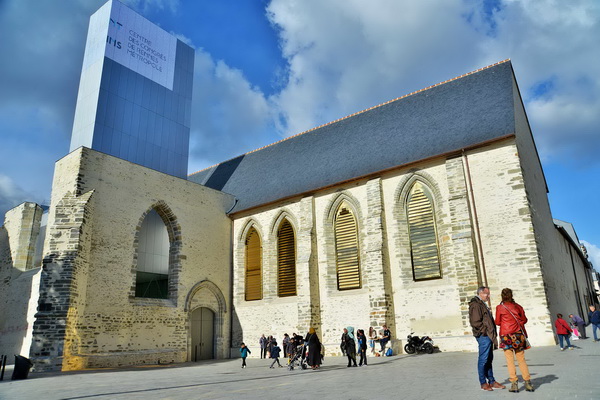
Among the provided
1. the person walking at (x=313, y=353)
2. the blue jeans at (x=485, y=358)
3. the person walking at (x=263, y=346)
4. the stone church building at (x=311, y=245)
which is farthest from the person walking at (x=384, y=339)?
the blue jeans at (x=485, y=358)

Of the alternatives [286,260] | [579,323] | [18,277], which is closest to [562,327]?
[579,323]

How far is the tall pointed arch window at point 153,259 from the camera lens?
1711cm

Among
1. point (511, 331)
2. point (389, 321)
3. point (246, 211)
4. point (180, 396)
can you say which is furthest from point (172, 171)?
point (511, 331)

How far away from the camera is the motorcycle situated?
1327 centimetres

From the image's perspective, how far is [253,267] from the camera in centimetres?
1933

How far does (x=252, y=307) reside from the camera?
60.8 feet

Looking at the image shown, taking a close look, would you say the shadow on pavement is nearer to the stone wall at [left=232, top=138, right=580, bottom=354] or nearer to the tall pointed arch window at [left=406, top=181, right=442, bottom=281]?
the stone wall at [left=232, top=138, right=580, bottom=354]

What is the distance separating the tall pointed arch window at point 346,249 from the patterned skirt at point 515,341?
420 inches

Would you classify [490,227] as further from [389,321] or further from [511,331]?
[511,331]

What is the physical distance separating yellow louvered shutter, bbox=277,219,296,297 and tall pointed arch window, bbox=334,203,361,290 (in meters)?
2.15

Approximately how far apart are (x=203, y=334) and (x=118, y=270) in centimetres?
491

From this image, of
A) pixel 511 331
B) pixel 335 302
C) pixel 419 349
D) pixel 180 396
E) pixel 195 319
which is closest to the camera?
pixel 511 331

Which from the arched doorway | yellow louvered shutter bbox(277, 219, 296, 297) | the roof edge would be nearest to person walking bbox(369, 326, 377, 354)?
yellow louvered shutter bbox(277, 219, 296, 297)

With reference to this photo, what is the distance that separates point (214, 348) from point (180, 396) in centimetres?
1236
